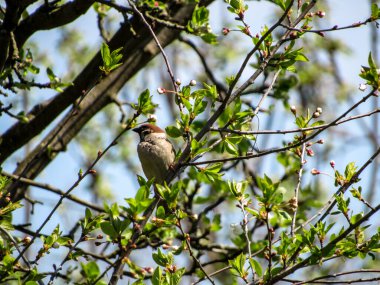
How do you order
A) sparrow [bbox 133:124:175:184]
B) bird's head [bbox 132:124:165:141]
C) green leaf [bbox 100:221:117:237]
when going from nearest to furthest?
green leaf [bbox 100:221:117:237] < sparrow [bbox 133:124:175:184] < bird's head [bbox 132:124:165:141]

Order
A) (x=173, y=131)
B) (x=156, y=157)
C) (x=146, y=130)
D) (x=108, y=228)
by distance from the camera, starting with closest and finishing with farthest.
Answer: (x=108, y=228)
(x=173, y=131)
(x=156, y=157)
(x=146, y=130)

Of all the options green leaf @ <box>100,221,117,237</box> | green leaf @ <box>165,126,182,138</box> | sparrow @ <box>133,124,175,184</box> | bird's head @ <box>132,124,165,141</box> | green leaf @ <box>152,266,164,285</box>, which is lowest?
green leaf @ <box>152,266,164,285</box>

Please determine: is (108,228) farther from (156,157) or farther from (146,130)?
(146,130)

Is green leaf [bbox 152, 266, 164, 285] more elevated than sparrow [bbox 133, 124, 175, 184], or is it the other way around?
sparrow [bbox 133, 124, 175, 184]

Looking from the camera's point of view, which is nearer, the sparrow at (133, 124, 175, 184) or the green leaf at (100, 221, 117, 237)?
the green leaf at (100, 221, 117, 237)

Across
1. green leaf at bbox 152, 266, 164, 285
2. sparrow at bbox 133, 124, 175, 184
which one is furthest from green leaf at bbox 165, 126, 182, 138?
sparrow at bbox 133, 124, 175, 184

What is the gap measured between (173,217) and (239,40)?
7.65 m

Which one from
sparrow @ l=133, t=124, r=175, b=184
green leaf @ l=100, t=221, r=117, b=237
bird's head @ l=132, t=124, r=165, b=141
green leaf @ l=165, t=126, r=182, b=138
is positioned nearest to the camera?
A: green leaf @ l=100, t=221, r=117, b=237

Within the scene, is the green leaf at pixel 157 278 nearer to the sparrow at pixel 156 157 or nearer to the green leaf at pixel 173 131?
the green leaf at pixel 173 131

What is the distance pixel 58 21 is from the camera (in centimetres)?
365

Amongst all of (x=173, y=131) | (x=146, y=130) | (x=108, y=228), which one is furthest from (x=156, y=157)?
(x=108, y=228)

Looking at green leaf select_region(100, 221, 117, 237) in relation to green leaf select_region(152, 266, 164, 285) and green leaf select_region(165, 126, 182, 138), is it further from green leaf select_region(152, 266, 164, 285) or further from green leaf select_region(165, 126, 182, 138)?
green leaf select_region(165, 126, 182, 138)

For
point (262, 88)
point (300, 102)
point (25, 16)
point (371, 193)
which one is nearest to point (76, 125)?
point (25, 16)

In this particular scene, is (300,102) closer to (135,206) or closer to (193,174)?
(193,174)
